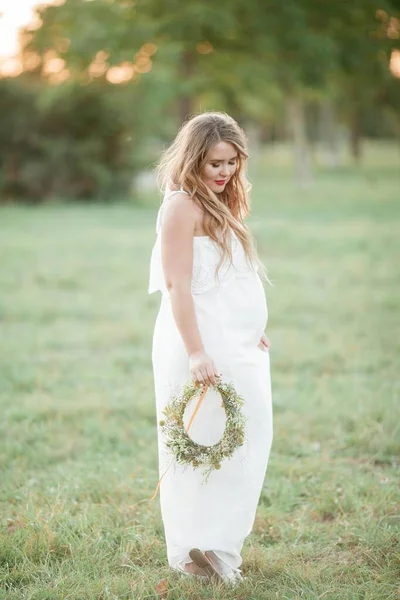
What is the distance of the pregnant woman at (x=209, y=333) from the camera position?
2.93m

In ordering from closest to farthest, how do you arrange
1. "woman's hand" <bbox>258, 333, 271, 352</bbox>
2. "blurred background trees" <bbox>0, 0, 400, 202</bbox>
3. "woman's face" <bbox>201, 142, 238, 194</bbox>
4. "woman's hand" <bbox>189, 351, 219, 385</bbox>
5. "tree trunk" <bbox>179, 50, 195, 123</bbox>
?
"woman's hand" <bbox>189, 351, 219, 385</bbox> < "woman's face" <bbox>201, 142, 238, 194</bbox> < "woman's hand" <bbox>258, 333, 271, 352</bbox> < "blurred background trees" <bbox>0, 0, 400, 202</bbox> < "tree trunk" <bbox>179, 50, 195, 123</bbox>

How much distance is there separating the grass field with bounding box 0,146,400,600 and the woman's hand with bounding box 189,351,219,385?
900mm

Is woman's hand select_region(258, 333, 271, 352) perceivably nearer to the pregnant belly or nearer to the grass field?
the pregnant belly

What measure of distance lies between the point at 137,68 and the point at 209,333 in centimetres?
2103

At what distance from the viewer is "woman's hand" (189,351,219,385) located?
2883 mm

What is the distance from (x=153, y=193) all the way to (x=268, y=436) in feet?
78.5

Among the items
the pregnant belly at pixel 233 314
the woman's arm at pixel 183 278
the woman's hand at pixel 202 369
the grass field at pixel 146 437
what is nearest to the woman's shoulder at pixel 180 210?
the woman's arm at pixel 183 278

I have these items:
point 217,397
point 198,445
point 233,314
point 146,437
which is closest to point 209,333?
point 233,314

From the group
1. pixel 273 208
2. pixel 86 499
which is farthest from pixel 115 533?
pixel 273 208

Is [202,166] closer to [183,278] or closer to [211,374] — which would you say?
[183,278]

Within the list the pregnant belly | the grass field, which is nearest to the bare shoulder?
the pregnant belly

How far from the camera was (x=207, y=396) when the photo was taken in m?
3.02

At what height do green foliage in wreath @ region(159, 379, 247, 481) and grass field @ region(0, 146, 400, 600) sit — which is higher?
green foliage in wreath @ region(159, 379, 247, 481)

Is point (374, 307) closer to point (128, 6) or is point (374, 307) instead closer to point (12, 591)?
point (12, 591)
